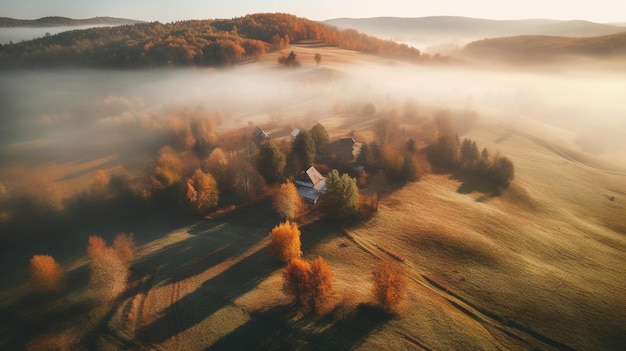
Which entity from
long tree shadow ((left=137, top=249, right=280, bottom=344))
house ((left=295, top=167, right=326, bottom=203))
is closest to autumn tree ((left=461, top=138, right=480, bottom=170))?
house ((left=295, top=167, right=326, bottom=203))

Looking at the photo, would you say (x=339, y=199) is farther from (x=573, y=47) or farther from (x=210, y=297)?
(x=573, y=47)

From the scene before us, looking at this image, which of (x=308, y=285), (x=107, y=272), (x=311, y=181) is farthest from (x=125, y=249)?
(x=311, y=181)

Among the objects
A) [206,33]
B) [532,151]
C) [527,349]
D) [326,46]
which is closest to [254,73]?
[206,33]

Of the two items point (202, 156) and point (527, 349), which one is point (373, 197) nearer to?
point (527, 349)

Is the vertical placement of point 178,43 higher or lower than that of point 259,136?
higher

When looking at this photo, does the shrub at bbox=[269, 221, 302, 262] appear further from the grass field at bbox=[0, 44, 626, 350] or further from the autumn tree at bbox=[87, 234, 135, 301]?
the autumn tree at bbox=[87, 234, 135, 301]

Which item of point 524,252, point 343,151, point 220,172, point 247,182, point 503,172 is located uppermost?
point 343,151

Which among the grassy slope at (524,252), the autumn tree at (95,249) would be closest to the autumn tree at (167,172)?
the autumn tree at (95,249)
